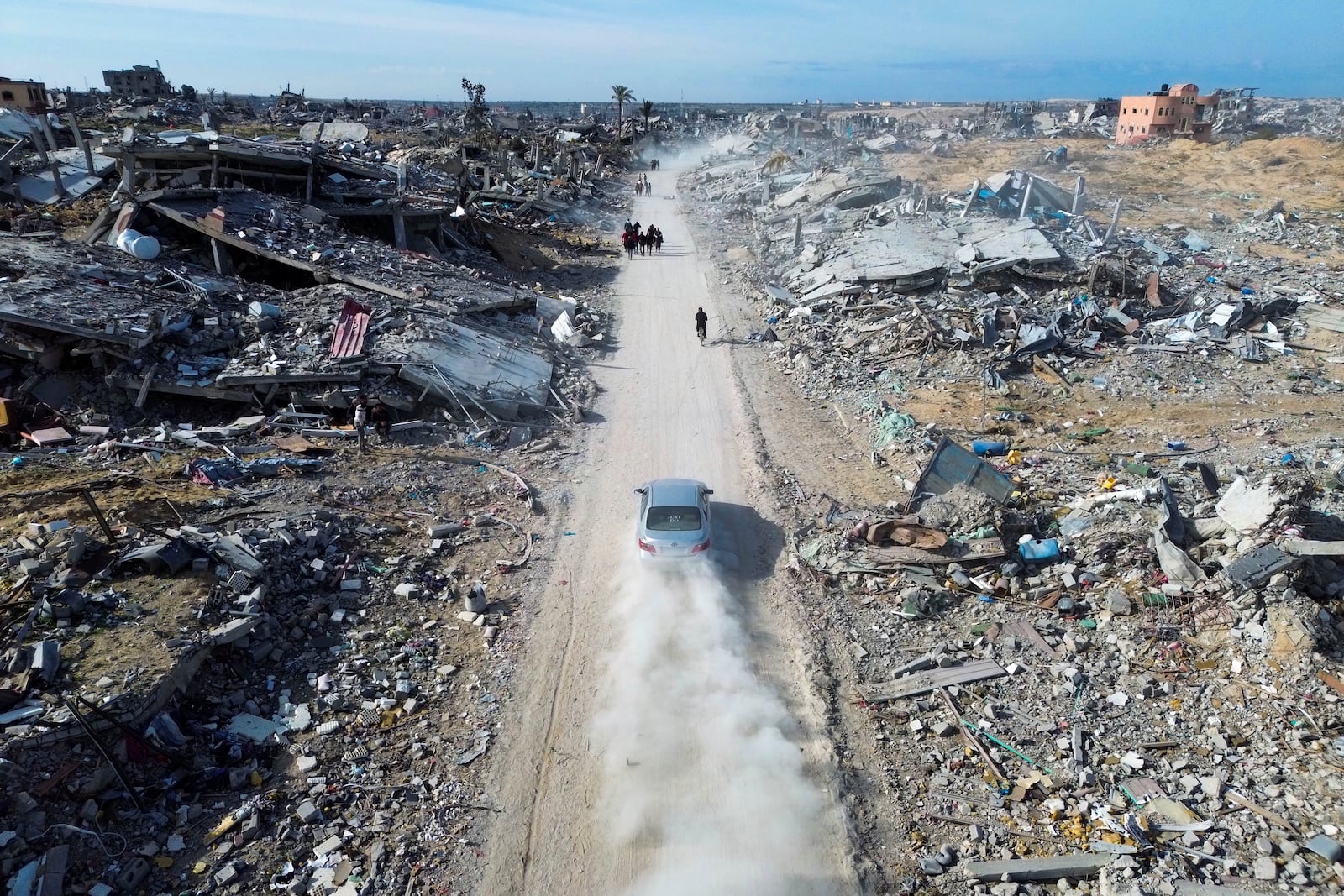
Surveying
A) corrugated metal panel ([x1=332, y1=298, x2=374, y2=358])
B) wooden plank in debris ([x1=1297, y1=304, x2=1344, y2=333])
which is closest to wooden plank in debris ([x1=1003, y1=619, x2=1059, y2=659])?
corrugated metal panel ([x1=332, y1=298, x2=374, y2=358])

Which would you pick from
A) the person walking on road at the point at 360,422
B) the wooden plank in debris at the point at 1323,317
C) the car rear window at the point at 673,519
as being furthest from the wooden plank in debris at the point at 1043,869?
the wooden plank in debris at the point at 1323,317

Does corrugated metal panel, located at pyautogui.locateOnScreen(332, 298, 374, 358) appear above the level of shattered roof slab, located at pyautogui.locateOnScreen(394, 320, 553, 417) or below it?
above

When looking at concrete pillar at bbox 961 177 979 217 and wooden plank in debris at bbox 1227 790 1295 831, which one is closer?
wooden plank in debris at bbox 1227 790 1295 831

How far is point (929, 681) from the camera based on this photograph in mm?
9492

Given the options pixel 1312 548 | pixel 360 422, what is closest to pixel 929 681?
pixel 1312 548

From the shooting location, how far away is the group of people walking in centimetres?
3069

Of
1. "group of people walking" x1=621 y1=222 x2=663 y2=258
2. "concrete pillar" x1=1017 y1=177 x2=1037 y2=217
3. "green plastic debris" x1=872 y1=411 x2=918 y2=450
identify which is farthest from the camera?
"group of people walking" x1=621 y1=222 x2=663 y2=258

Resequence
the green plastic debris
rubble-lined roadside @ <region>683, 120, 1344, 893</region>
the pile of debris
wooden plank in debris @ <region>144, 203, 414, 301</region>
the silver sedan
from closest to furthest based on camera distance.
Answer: the pile of debris → rubble-lined roadside @ <region>683, 120, 1344, 893</region> → the silver sedan → the green plastic debris → wooden plank in debris @ <region>144, 203, 414, 301</region>

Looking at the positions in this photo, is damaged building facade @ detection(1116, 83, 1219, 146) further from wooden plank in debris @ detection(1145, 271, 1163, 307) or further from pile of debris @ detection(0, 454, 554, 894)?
pile of debris @ detection(0, 454, 554, 894)

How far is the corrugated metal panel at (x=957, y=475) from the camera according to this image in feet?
40.9

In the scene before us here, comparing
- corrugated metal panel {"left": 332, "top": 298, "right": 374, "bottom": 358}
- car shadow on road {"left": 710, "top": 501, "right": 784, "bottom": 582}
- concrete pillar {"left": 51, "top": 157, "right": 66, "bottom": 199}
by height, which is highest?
concrete pillar {"left": 51, "top": 157, "right": 66, "bottom": 199}

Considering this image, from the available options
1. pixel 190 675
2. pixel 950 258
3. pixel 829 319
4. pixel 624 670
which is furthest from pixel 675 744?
pixel 950 258

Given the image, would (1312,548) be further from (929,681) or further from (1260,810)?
(929,681)

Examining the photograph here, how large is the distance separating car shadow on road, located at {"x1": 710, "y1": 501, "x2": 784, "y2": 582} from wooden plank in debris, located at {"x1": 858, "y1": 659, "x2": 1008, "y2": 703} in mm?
2632
